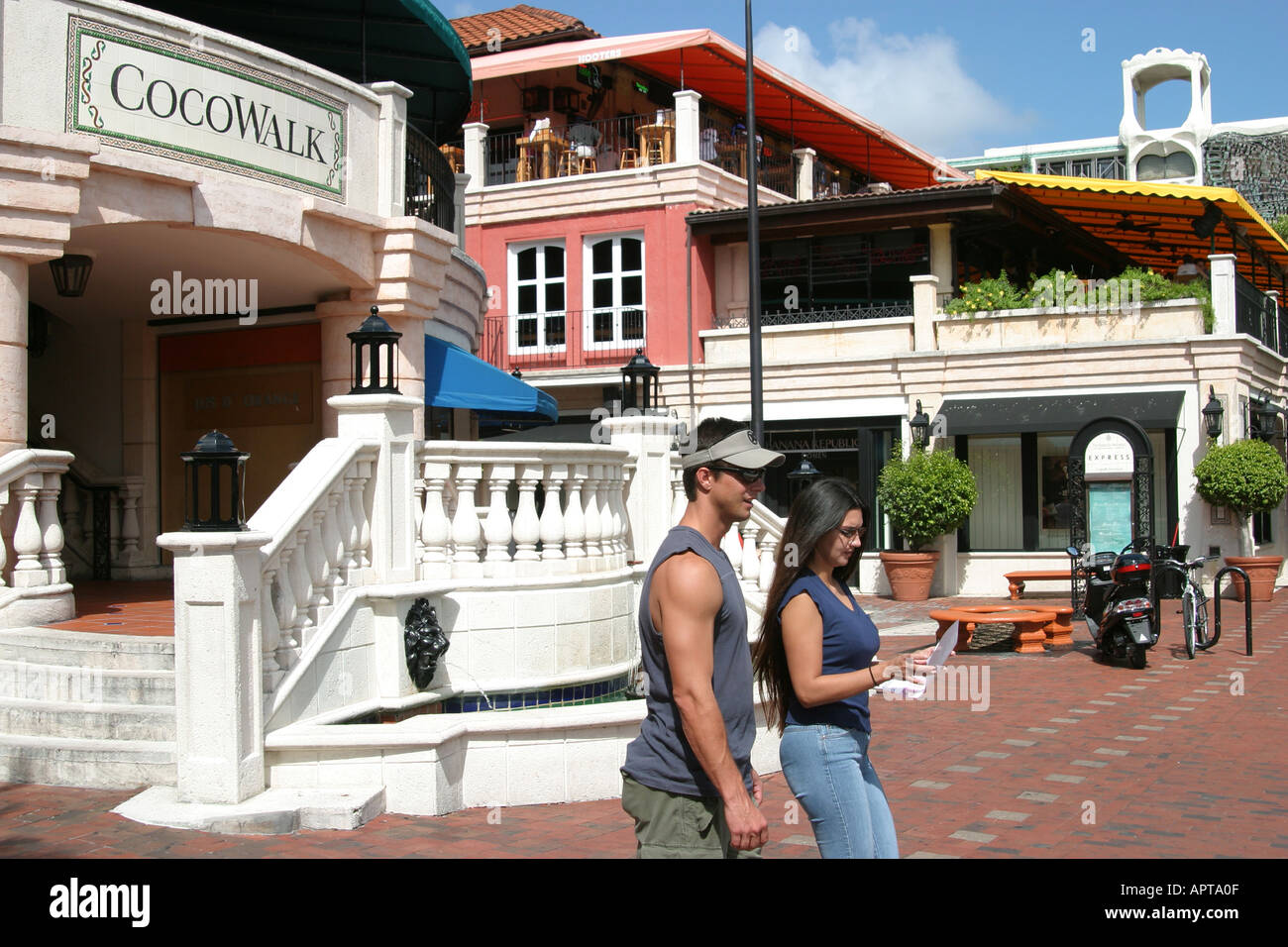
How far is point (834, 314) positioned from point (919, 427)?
3.04 m

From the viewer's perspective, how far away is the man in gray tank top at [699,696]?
3457 millimetres

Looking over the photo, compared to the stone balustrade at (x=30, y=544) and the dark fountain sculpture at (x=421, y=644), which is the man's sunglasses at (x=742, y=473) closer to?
the dark fountain sculpture at (x=421, y=644)

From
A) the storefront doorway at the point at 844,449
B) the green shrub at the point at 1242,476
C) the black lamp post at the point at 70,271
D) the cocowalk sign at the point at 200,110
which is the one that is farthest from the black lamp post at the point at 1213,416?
the black lamp post at the point at 70,271

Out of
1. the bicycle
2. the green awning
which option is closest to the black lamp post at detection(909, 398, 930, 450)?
the bicycle

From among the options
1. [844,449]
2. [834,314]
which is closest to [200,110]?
[844,449]

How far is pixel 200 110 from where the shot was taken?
366 inches

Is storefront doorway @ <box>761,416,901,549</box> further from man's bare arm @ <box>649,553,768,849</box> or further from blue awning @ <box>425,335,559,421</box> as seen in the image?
man's bare arm @ <box>649,553,768,849</box>

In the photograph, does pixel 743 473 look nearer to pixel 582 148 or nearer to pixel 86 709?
pixel 86 709

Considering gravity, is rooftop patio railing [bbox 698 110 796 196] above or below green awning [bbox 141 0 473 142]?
above

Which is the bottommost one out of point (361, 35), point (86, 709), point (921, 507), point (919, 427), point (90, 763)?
point (90, 763)

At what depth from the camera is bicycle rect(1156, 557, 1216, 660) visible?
1330 centimetres

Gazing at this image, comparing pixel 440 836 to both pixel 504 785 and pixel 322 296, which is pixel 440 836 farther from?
pixel 322 296

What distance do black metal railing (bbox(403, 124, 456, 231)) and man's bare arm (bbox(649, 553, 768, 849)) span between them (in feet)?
28.0
